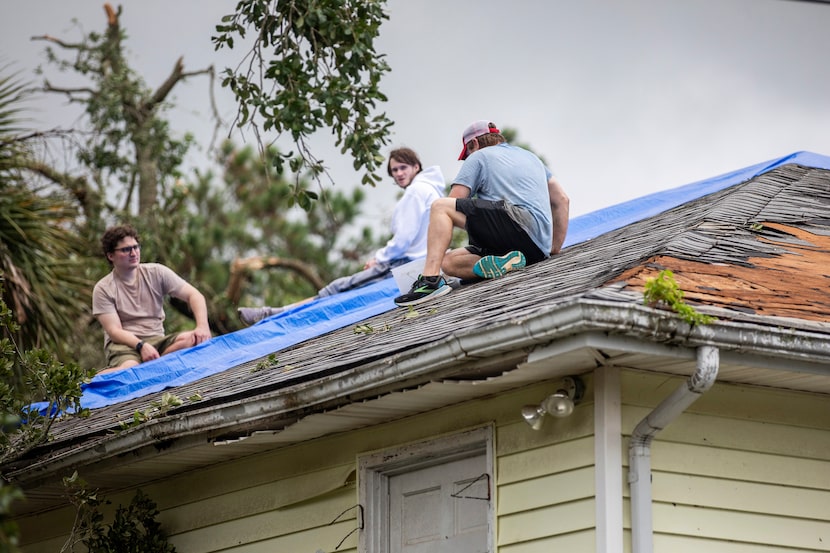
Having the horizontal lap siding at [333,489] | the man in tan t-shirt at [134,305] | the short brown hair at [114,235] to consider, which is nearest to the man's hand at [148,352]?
the man in tan t-shirt at [134,305]

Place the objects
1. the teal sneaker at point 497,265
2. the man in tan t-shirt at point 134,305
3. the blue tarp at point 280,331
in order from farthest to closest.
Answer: the man in tan t-shirt at point 134,305, the blue tarp at point 280,331, the teal sneaker at point 497,265

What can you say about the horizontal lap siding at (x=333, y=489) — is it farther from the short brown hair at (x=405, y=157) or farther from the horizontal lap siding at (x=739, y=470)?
the short brown hair at (x=405, y=157)

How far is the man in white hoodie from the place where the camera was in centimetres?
1129

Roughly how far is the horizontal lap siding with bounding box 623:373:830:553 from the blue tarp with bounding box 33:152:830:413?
12.4 ft

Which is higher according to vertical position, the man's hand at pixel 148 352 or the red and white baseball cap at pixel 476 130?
the red and white baseball cap at pixel 476 130

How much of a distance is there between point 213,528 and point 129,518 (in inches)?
22.0

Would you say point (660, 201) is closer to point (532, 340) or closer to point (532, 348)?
point (532, 348)

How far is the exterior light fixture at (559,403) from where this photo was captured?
6352 millimetres

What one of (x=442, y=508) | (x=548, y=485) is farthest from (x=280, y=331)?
(x=548, y=485)

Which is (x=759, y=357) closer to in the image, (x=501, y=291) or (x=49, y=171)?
(x=501, y=291)

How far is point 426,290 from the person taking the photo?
29.1ft

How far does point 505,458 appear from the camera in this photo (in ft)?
22.4

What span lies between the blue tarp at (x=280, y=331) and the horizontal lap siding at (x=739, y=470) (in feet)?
12.4

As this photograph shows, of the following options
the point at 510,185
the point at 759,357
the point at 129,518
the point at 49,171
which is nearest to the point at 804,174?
the point at 510,185
